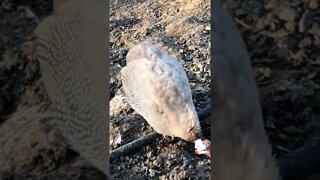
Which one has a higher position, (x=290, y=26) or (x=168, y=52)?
(x=290, y=26)

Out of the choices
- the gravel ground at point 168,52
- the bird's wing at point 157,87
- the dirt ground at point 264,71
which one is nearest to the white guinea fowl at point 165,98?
the bird's wing at point 157,87

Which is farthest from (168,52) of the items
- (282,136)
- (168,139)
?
(282,136)

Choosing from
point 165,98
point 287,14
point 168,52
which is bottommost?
point 168,52

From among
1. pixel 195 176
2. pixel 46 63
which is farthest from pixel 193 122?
pixel 46 63

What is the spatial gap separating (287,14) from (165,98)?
6.76 ft

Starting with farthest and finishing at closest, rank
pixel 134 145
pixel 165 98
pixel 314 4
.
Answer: pixel 134 145, pixel 165 98, pixel 314 4

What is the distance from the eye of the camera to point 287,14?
1.53 m

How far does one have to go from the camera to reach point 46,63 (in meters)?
1.68

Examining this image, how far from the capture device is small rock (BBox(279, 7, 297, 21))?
1527 mm

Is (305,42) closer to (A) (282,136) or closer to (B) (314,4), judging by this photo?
(B) (314,4)

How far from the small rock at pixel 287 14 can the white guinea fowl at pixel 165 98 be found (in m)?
2.02

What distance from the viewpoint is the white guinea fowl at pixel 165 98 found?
140 inches

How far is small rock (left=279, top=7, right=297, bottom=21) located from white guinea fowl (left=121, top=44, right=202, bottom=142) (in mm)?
2021

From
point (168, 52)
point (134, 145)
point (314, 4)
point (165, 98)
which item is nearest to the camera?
point (314, 4)
